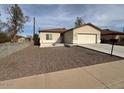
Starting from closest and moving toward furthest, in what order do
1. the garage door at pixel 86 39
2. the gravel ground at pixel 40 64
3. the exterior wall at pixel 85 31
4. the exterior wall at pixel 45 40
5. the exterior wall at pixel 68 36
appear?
the gravel ground at pixel 40 64
the exterior wall at pixel 85 31
the garage door at pixel 86 39
the exterior wall at pixel 68 36
the exterior wall at pixel 45 40

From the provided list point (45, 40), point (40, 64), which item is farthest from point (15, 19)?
point (40, 64)

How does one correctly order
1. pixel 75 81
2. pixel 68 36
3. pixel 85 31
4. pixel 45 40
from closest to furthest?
pixel 75 81
pixel 85 31
pixel 68 36
pixel 45 40

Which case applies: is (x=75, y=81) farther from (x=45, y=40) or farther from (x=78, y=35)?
(x=45, y=40)

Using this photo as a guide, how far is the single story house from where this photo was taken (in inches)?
1161

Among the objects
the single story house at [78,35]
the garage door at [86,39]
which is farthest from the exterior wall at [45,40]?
the garage door at [86,39]

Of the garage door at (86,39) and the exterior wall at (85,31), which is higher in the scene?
the exterior wall at (85,31)

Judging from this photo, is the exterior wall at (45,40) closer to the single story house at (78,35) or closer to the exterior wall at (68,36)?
the single story house at (78,35)

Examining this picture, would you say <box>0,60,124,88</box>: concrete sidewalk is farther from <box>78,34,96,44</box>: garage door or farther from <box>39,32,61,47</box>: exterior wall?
<box>39,32,61,47</box>: exterior wall

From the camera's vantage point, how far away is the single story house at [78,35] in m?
29.5

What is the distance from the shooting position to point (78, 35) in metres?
29.7

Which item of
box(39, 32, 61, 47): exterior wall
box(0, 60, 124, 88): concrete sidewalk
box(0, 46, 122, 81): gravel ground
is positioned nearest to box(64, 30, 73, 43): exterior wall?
box(39, 32, 61, 47): exterior wall

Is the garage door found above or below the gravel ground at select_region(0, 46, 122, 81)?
above

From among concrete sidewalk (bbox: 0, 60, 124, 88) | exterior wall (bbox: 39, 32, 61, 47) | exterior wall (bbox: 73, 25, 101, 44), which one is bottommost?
concrete sidewalk (bbox: 0, 60, 124, 88)
